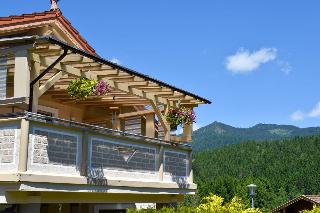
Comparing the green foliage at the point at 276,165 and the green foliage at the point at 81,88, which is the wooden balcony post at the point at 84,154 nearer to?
the green foliage at the point at 81,88

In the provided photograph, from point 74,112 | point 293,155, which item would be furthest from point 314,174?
point 74,112

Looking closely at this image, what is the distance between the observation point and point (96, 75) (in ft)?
45.1

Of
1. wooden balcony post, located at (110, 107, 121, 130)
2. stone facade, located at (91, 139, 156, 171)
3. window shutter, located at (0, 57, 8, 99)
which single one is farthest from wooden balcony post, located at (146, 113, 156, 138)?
window shutter, located at (0, 57, 8, 99)

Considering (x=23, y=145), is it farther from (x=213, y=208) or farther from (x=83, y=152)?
(x=213, y=208)

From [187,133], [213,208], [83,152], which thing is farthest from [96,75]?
[187,133]

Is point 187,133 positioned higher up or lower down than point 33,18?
lower down

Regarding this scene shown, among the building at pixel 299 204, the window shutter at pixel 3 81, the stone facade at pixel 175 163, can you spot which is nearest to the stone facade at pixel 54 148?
the window shutter at pixel 3 81

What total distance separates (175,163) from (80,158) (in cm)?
483

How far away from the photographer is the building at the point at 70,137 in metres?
10.2

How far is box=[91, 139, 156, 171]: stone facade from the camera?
12250 millimetres

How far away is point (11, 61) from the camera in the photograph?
1284cm

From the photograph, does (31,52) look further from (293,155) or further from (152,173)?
(293,155)

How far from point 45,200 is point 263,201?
4084 inches

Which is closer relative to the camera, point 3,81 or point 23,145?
point 23,145
